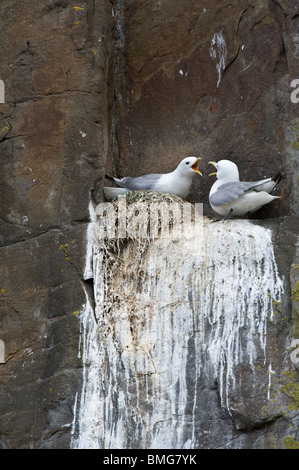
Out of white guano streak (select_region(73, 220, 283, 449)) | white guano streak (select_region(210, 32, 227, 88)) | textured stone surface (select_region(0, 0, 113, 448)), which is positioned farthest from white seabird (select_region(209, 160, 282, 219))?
white guano streak (select_region(210, 32, 227, 88))

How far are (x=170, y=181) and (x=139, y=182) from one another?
26 centimetres

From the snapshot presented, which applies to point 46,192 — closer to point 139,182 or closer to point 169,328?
point 139,182

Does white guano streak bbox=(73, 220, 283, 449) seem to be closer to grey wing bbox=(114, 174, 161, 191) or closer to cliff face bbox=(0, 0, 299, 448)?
cliff face bbox=(0, 0, 299, 448)

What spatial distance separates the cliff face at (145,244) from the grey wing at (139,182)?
0.22 m

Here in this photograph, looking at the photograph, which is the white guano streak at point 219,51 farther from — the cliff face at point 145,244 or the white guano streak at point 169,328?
the white guano streak at point 169,328

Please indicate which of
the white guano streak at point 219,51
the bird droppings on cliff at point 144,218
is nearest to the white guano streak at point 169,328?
the bird droppings on cliff at point 144,218

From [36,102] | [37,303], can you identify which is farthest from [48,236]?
[36,102]

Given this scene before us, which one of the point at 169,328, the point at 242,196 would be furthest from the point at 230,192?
the point at 169,328

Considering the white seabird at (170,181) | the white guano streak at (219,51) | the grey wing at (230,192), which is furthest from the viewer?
the white guano streak at (219,51)

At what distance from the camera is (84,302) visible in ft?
24.8

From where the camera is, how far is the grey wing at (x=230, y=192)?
7625mm

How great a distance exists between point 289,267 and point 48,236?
75.3 inches

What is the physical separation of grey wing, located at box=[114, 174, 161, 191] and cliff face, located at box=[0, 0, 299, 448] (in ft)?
0.73

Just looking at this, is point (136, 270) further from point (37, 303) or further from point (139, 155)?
point (139, 155)
